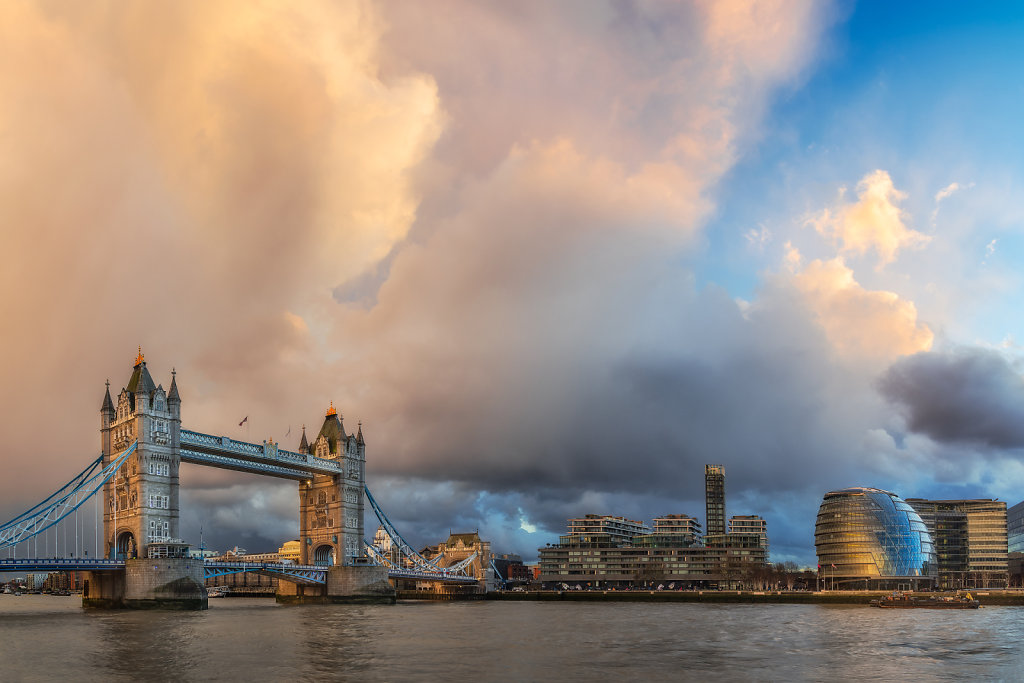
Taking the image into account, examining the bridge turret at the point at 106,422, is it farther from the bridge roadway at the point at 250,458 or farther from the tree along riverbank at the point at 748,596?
the tree along riverbank at the point at 748,596

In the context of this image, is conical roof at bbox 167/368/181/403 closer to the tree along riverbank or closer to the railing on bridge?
the railing on bridge

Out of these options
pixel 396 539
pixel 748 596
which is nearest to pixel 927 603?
pixel 748 596

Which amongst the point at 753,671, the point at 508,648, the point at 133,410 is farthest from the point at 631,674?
the point at 133,410

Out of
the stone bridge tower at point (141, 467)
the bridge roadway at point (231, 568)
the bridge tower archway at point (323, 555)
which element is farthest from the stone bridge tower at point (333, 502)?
the stone bridge tower at point (141, 467)

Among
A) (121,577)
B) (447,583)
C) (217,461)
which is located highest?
(217,461)

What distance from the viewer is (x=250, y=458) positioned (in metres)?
126

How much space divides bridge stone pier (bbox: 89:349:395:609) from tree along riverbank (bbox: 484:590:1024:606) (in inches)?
2009

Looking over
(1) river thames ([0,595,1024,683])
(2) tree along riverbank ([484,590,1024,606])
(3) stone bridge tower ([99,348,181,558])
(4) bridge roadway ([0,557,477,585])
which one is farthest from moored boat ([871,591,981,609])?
(3) stone bridge tower ([99,348,181,558])

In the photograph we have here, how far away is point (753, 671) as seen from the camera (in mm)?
47500

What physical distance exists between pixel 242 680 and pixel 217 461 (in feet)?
267

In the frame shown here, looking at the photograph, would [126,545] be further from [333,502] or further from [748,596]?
[748,596]

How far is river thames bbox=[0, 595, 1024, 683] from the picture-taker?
46344 millimetres

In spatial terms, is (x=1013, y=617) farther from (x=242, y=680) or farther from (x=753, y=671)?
(x=242, y=680)

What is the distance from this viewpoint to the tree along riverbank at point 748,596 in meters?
146
